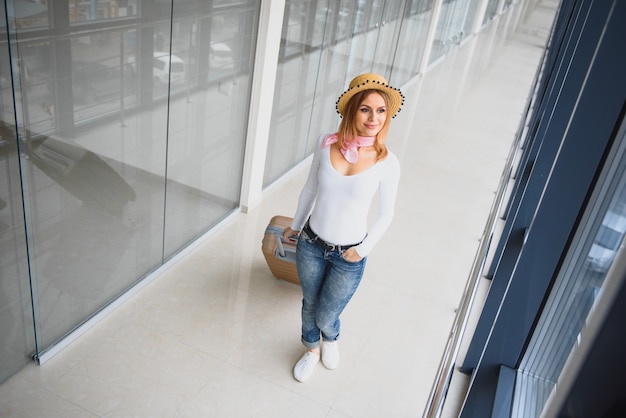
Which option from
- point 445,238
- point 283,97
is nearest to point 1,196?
point 283,97

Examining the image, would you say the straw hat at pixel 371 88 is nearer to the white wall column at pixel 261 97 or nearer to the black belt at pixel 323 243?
the black belt at pixel 323 243

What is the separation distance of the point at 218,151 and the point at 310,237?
190cm

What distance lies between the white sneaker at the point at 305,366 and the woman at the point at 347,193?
406 mm

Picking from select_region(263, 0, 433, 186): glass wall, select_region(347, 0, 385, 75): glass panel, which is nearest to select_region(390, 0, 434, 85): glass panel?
select_region(263, 0, 433, 186): glass wall

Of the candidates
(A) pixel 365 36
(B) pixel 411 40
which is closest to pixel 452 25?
(B) pixel 411 40

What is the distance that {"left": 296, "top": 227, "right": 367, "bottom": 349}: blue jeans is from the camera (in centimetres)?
336

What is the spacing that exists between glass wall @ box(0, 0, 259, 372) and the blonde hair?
4.49ft

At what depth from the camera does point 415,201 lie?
658cm

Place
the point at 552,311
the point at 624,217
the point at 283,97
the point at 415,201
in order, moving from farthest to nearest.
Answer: the point at 415,201 → the point at 283,97 → the point at 552,311 → the point at 624,217

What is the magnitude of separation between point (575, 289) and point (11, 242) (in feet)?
9.22

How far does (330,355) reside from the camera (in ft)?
12.7

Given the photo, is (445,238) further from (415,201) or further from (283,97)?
(283,97)

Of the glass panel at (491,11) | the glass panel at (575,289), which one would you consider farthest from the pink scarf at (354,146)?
the glass panel at (491,11)

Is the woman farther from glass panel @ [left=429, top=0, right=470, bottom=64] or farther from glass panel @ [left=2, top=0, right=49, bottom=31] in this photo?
glass panel @ [left=429, top=0, right=470, bottom=64]
